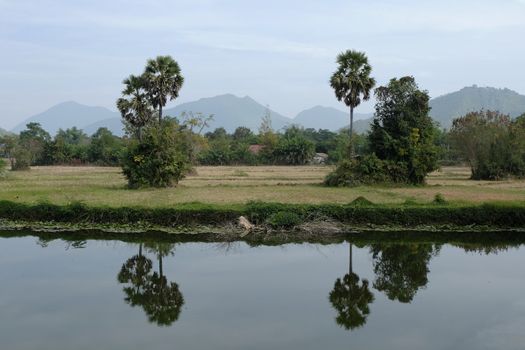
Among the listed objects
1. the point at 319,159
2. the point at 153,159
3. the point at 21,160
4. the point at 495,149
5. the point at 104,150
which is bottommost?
the point at 319,159

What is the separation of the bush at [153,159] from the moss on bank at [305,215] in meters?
11.1

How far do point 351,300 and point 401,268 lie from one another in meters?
3.97

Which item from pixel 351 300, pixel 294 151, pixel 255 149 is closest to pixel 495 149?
pixel 351 300

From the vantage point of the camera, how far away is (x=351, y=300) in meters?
13.5

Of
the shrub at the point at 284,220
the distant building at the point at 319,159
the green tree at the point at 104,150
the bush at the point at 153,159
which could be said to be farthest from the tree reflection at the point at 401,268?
the green tree at the point at 104,150

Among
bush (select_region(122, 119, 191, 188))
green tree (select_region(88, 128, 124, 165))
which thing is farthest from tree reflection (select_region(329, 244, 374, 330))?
green tree (select_region(88, 128, 124, 165))

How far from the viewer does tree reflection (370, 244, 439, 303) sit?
1445 cm

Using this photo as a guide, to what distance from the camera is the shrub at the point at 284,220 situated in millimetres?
22406

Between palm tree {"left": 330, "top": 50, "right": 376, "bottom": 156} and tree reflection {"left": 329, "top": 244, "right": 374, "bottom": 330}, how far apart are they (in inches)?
1035

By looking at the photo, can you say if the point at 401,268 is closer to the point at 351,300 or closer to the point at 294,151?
the point at 351,300

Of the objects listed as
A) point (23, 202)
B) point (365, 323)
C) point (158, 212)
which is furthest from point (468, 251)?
point (23, 202)

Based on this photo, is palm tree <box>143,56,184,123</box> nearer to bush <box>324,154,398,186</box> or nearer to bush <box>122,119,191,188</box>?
bush <box>122,119,191,188</box>

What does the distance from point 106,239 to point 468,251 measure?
45.3ft

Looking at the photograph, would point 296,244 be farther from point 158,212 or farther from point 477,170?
point 477,170
